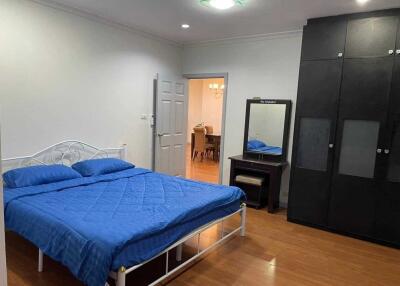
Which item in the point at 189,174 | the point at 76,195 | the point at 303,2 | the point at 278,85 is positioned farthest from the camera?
the point at 189,174

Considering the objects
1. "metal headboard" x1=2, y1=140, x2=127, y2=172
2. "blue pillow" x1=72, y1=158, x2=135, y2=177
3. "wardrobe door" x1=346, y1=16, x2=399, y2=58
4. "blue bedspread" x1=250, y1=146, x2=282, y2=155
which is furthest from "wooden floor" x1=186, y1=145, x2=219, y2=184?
→ "wardrobe door" x1=346, y1=16, x2=399, y2=58

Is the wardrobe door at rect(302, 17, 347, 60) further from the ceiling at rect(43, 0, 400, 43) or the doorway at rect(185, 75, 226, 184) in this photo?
the doorway at rect(185, 75, 226, 184)

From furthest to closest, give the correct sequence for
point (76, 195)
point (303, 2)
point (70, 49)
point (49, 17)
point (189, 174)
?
Result: point (189, 174) < point (70, 49) < point (49, 17) < point (303, 2) < point (76, 195)

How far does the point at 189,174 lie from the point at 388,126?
3935mm

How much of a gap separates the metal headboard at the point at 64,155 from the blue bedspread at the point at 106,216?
21.1 inches

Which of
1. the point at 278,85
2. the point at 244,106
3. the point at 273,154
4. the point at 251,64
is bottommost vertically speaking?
the point at 273,154

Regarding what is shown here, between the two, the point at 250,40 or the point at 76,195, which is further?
the point at 250,40

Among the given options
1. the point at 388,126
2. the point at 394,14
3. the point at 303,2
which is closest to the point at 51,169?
the point at 303,2

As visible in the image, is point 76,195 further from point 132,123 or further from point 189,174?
point 189,174

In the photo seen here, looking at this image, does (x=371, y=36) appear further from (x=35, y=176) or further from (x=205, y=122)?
(x=205, y=122)

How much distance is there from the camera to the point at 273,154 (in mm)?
4414

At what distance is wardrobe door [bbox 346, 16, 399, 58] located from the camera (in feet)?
10.3

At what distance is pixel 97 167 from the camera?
360 centimetres

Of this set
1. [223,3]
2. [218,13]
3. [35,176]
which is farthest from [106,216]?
[218,13]
